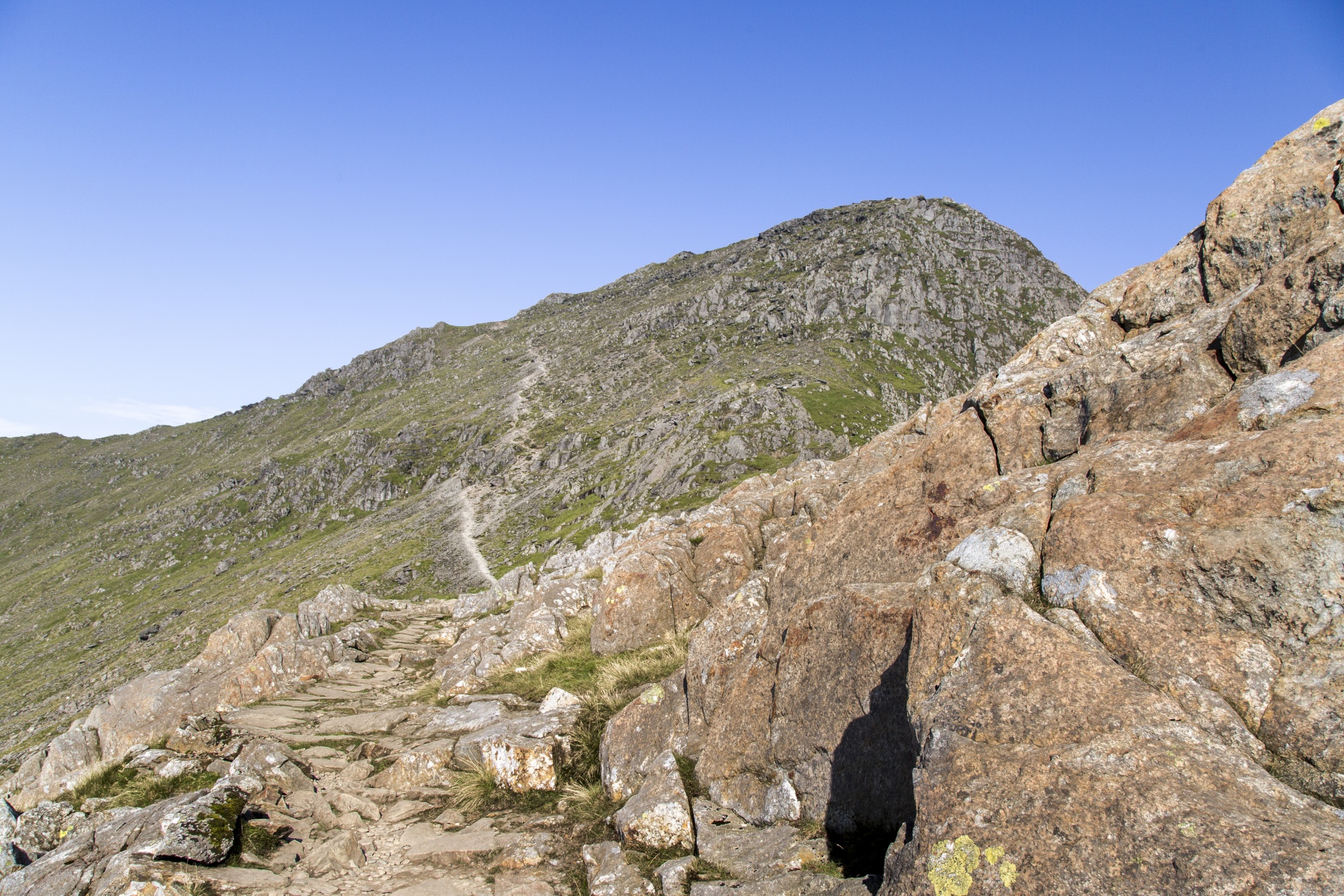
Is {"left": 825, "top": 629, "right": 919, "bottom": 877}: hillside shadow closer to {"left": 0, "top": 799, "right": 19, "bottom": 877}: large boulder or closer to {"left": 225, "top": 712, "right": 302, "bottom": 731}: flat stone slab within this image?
{"left": 0, "top": 799, "right": 19, "bottom": 877}: large boulder

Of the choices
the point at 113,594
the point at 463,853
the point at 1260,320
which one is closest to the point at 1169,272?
the point at 1260,320

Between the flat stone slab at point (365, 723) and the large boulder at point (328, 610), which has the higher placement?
the large boulder at point (328, 610)

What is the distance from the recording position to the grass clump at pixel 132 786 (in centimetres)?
1372

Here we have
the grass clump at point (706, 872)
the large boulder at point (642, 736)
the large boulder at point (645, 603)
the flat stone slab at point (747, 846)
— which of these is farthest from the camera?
the large boulder at point (645, 603)

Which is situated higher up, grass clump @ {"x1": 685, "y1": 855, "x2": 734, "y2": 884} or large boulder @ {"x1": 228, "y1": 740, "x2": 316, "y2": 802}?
large boulder @ {"x1": 228, "y1": 740, "x2": 316, "y2": 802}

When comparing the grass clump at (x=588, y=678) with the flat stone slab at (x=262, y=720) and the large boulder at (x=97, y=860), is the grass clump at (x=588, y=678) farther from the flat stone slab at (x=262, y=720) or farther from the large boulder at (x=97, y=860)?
the large boulder at (x=97, y=860)

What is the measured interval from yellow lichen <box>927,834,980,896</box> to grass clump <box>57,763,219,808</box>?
50.1 feet

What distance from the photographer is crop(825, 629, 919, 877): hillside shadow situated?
8000mm

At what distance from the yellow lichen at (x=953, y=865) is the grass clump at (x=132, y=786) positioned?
15280 mm

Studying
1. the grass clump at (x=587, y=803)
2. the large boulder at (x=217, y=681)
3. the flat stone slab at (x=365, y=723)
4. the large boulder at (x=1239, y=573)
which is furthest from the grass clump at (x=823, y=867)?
the large boulder at (x=217, y=681)

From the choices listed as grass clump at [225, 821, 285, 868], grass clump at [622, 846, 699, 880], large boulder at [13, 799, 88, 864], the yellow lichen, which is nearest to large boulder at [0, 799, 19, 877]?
large boulder at [13, 799, 88, 864]

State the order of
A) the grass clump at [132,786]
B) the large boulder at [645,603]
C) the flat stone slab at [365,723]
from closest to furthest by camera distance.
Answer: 1. the grass clump at [132,786]
2. the flat stone slab at [365,723]
3. the large boulder at [645,603]

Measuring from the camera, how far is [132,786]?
14.3 meters

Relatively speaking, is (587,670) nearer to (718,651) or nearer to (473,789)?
(473,789)
